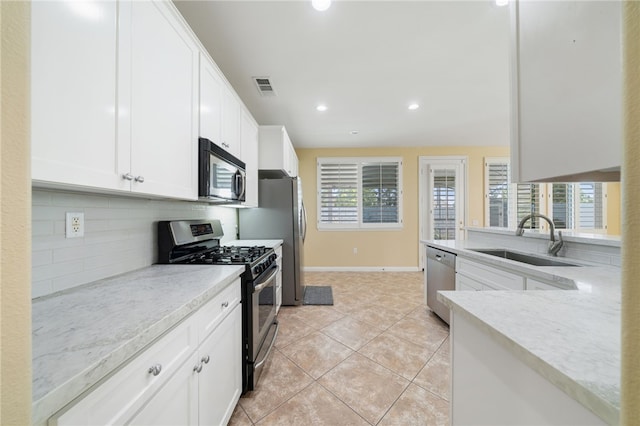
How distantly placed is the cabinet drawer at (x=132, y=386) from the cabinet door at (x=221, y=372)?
20cm

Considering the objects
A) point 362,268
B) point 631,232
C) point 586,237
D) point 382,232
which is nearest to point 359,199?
point 382,232

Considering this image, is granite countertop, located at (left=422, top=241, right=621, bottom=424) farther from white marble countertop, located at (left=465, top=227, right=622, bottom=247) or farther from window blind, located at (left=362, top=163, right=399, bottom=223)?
window blind, located at (left=362, top=163, right=399, bottom=223)

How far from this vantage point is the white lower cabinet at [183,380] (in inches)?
23.9

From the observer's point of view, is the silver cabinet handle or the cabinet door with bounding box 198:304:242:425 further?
the cabinet door with bounding box 198:304:242:425

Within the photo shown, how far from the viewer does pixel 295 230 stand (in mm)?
3064

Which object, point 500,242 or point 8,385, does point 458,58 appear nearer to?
point 500,242

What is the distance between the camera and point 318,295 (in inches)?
136

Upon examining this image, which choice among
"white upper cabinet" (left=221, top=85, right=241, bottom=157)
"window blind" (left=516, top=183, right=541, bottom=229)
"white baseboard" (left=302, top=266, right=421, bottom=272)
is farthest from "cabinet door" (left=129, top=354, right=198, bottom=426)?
"window blind" (left=516, top=183, right=541, bottom=229)

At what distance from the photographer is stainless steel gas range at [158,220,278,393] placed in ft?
4.96

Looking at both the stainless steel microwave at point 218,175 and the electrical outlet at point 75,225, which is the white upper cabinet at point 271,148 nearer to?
the stainless steel microwave at point 218,175

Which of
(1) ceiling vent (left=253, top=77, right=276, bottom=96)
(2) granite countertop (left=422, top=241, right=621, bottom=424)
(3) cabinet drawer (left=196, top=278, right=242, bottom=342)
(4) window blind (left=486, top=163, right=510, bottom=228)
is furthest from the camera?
(4) window blind (left=486, top=163, right=510, bottom=228)

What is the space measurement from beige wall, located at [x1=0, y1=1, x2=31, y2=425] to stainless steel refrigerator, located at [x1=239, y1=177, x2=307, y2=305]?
2715 millimetres

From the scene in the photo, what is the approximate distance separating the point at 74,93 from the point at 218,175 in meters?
0.98

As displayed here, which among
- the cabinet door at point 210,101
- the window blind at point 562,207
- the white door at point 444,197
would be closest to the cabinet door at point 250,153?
the cabinet door at point 210,101
